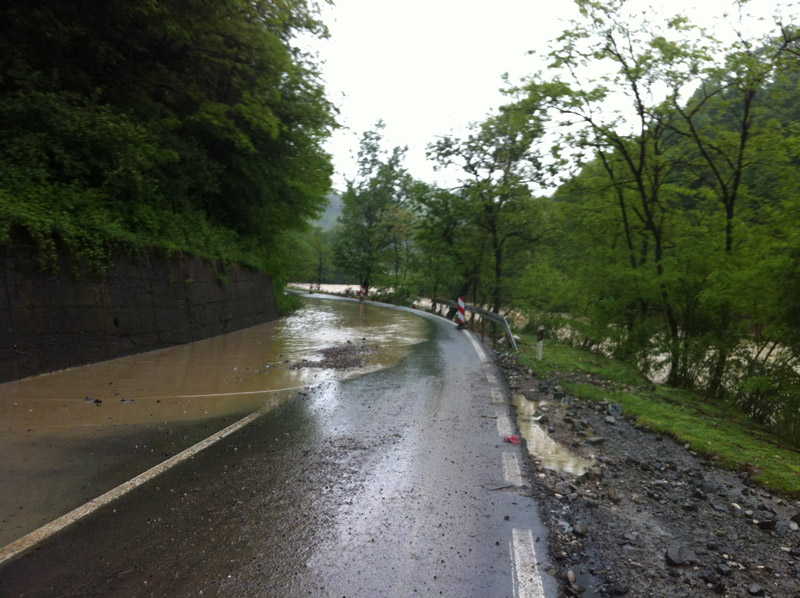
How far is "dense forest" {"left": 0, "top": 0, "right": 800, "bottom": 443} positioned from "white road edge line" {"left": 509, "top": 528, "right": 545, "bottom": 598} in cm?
703

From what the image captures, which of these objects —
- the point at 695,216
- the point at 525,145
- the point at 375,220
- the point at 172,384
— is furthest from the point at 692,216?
the point at 375,220

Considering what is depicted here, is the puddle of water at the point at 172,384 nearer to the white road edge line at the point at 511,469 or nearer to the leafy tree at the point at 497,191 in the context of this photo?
the white road edge line at the point at 511,469

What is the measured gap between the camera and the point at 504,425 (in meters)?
6.56

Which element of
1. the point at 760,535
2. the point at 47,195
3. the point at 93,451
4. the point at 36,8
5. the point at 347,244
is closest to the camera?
the point at 760,535

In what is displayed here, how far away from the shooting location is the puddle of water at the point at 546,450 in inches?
205

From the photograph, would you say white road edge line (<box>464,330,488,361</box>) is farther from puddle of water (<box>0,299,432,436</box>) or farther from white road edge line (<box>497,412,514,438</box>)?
white road edge line (<box>497,412,514,438</box>)

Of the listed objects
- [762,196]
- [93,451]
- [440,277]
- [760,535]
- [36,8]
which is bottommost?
[93,451]

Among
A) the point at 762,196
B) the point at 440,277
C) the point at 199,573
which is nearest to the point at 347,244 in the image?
the point at 440,277

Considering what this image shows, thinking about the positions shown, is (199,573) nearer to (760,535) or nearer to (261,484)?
(261,484)

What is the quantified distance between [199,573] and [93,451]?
273 centimetres

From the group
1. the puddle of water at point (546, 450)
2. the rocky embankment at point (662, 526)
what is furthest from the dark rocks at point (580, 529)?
the puddle of water at point (546, 450)

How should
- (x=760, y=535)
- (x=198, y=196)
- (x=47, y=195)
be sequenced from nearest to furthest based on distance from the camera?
(x=760, y=535) → (x=47, y=195) → (x=198, y=196)

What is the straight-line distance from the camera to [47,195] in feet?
28.1

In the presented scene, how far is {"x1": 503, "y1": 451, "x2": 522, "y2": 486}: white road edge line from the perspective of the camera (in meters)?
4.71
